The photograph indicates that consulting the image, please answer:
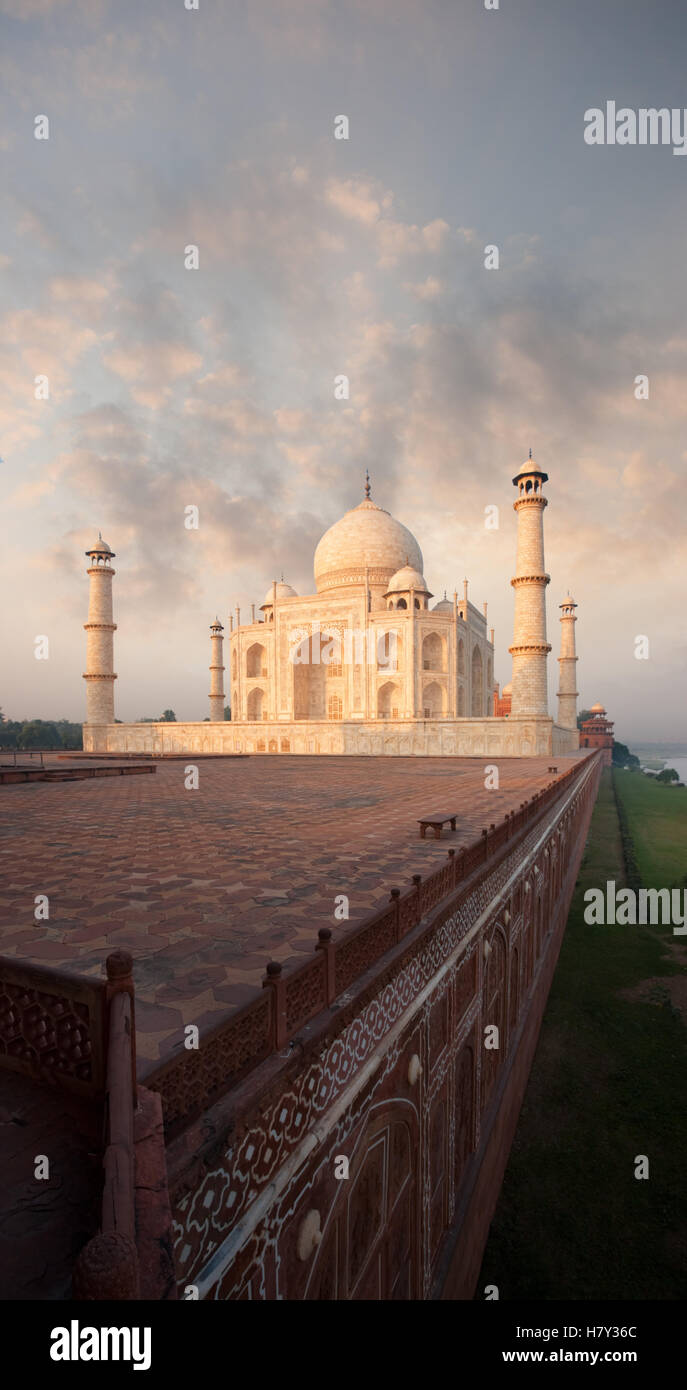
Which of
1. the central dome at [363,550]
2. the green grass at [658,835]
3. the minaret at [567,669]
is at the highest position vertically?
the central dome at [363,550]

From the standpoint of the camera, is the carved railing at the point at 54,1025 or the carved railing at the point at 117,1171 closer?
the carved railing at the point at 117,1171

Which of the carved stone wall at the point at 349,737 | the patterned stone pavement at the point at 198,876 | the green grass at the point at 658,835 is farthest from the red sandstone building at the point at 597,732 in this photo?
the patterned stone pavement at the point at 198,876

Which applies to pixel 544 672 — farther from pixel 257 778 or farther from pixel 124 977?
pixel 124 977

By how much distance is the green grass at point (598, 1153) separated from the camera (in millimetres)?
5055

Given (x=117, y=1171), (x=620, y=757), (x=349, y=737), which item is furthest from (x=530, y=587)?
(x=620, y=757)

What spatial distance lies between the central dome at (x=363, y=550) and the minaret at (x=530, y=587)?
12.4 metres

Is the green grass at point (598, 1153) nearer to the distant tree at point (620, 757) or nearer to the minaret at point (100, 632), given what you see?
the minaret at point (100, 632)

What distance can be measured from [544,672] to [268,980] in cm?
2250

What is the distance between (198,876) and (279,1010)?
2557 mm

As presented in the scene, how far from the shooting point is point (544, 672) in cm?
2298

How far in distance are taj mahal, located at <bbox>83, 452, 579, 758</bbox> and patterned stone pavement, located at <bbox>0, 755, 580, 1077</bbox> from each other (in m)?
13.6

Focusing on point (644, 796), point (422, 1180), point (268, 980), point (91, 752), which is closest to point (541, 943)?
point (422, 1180)

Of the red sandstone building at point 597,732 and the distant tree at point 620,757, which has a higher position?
the red sandstone building at point 597,732

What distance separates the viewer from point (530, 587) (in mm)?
23156
